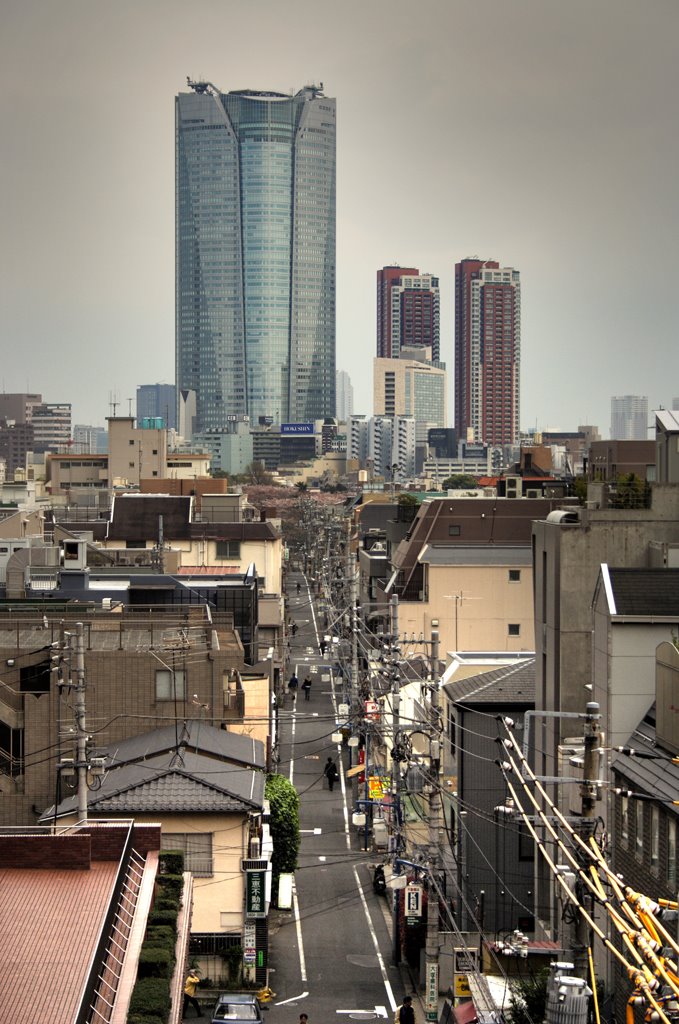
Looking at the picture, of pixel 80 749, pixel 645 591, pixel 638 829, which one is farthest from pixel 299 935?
pixel 638 829

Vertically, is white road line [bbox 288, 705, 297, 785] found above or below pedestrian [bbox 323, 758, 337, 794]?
below

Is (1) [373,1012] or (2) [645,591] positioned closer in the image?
(2) [645,591]

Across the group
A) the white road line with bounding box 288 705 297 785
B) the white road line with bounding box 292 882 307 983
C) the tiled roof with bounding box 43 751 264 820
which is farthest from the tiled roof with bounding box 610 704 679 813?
the white road line with bounding box 288 705 297 785

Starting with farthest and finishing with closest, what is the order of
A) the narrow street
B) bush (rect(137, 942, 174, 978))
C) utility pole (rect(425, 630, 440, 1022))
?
1. the narrow street
2. utility pole (rect(425, 630, 440, 1022))
3. bush (rect(137, 942, 174, 978))

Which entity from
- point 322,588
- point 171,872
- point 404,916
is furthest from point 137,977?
point 322,588

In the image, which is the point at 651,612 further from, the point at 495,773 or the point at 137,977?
the point at 137,977

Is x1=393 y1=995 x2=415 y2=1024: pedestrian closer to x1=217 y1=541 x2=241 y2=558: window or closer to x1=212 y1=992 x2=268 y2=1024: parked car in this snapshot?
x1=212 y1=992 x2=268 y2=1024: parked car

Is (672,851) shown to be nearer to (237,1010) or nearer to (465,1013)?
(465,1013)

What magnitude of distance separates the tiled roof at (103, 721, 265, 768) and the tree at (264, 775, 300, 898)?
92 cm

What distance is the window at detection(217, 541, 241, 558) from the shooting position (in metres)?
82.4

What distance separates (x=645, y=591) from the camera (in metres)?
27.5

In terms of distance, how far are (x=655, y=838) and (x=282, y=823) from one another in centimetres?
1373

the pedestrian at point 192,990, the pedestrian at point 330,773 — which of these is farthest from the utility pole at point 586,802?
the pedestrian at point 330,773

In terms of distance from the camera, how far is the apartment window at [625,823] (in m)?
25.0
